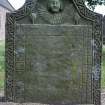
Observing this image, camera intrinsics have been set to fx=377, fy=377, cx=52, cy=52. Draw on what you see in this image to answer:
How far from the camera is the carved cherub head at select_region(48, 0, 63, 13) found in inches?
267

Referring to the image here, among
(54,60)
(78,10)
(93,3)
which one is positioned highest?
(93,3)

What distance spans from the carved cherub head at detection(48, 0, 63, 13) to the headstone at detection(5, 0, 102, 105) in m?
0.02

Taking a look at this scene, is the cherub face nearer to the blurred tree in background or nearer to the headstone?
the headstone

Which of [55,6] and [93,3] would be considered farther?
[93,3]

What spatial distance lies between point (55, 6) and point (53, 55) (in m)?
0.88

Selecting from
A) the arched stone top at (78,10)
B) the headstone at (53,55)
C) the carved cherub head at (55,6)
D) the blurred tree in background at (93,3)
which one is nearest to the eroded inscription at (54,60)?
the headstone at (53,55)

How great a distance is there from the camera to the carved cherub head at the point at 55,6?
6.78 m

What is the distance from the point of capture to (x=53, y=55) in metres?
6.71

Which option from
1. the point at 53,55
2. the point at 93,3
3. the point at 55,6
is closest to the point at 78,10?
the point at 55,6

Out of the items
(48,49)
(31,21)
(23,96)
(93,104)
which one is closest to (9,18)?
(31,21)

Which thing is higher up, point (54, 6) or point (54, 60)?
point (54, 6)

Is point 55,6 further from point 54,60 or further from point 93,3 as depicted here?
point 93,3

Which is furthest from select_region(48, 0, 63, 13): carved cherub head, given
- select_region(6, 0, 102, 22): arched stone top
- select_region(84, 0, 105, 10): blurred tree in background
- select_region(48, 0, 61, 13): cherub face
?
select_region(84, 0, 105, 10): blurred tree in background

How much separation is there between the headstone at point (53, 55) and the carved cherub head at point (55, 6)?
18mm
